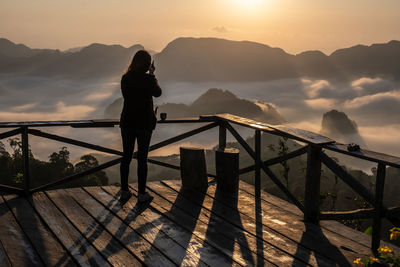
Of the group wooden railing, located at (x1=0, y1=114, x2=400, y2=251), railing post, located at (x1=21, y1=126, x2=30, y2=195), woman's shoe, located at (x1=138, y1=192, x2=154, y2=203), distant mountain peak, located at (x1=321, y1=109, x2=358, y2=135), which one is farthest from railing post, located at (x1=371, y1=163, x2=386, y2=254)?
distant mountain peak, located at (x1=321, y1=109, x2=358, y2=135)

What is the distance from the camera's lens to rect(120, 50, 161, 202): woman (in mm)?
4938

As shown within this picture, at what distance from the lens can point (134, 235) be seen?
4227 mm

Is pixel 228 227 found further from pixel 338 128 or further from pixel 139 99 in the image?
pixel 338 128

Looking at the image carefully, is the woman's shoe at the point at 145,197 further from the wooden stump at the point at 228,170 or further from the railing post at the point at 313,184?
the railing post at the point at 313,184

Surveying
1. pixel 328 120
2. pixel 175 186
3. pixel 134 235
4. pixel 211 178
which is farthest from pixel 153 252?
pixel 328 120

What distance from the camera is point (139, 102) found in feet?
16.4

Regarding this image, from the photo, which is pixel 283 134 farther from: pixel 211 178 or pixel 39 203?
pixel 39 203

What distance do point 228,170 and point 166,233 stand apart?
6.40ft

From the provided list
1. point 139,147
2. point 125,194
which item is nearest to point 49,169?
point 125,194

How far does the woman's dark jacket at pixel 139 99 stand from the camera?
494cm

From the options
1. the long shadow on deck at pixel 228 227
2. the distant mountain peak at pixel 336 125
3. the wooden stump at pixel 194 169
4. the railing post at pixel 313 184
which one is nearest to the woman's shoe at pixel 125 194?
the wooden stump at pixel 194 169

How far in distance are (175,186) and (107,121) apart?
4.69 feet

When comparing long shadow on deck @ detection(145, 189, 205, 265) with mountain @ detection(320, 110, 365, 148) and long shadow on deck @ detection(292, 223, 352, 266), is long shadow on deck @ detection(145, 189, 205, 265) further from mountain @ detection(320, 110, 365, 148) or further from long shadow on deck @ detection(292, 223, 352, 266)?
mountain @ detection(320, 110, 365, 148)

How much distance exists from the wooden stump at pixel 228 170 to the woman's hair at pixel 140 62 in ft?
5.94
